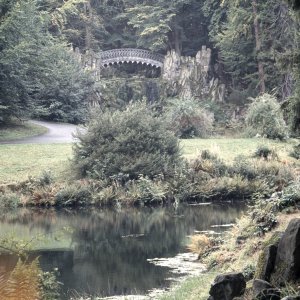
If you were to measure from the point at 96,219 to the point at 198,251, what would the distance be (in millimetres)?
8010

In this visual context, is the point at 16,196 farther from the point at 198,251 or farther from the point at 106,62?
the point at 106,62

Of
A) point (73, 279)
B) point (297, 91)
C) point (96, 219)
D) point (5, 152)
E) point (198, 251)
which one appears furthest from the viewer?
point (5, 152)

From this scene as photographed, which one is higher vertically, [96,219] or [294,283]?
[294,283]

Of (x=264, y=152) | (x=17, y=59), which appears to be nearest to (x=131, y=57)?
(x=17, y=59)

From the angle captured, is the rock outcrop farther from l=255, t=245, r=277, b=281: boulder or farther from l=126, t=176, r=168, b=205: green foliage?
l=255, t=245, r=277, b=281: boulder

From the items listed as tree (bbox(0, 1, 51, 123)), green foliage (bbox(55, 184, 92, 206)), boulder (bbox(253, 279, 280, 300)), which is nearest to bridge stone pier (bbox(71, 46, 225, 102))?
tree (bbox(0, 1, 51, 123))

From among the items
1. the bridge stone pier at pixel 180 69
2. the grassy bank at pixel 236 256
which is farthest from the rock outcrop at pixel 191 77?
the grassy bank at pixel 236 256

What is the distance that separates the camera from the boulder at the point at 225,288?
814 cm

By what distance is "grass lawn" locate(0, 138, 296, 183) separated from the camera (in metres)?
29.0

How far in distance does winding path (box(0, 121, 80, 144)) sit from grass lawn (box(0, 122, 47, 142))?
71cm

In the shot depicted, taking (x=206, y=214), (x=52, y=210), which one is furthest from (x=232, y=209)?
(x=52, y=210)

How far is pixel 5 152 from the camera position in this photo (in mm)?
32094

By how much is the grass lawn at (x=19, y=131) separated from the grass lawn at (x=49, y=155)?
5.69 meters

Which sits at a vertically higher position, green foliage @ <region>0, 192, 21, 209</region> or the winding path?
the winding path
